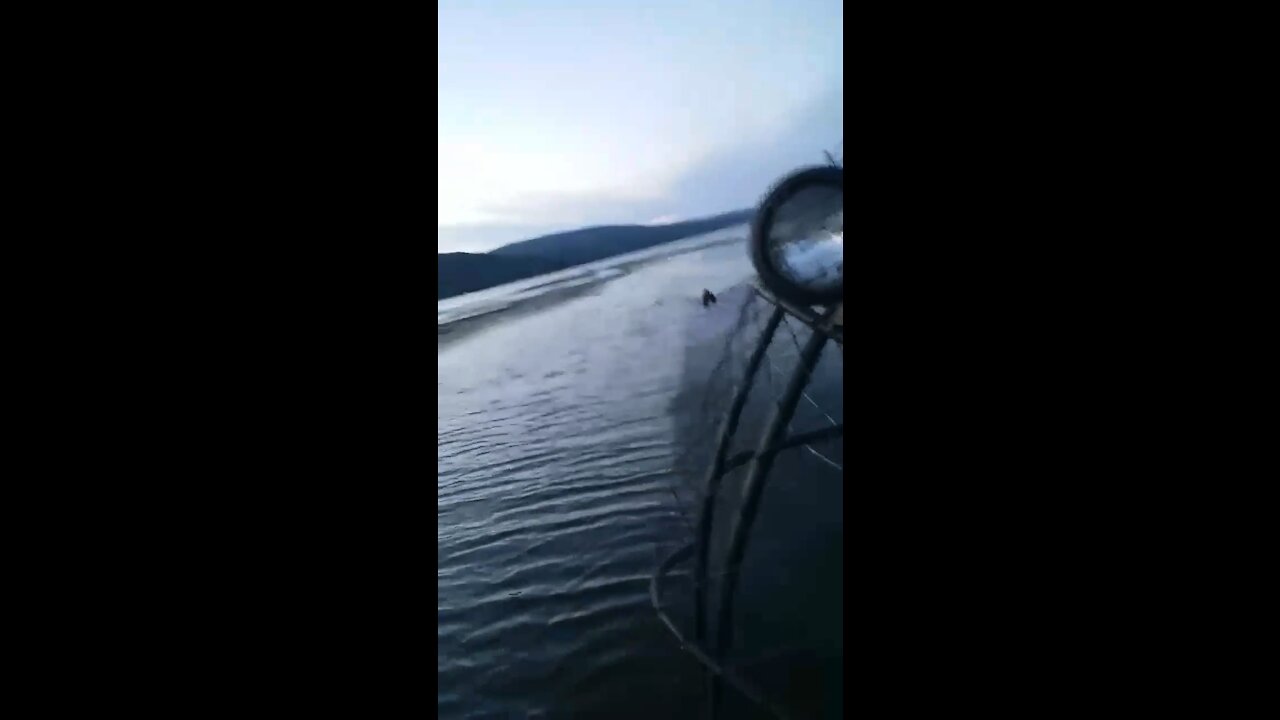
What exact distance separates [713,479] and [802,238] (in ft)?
1.83

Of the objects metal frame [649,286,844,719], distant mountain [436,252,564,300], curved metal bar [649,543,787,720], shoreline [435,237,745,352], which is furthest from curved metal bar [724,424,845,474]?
distant mountain [436,252,564,300]

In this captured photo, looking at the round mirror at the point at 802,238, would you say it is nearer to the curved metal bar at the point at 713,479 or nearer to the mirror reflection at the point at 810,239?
the mirror reflection at the point at 810,239

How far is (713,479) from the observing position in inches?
58.4

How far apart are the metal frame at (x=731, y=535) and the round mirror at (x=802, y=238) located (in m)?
0.09

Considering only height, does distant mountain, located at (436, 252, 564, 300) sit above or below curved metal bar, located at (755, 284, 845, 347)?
above

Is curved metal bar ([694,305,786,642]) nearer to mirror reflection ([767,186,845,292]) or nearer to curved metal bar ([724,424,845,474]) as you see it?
curved metal bar ([724,424,845,474])

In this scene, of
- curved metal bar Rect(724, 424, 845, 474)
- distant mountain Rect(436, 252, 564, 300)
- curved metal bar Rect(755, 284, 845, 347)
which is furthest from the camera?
curved metal bar Rect(724, 424, 845, 474)

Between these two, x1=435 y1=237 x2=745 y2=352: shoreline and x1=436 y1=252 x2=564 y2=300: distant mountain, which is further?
x1=435 y1=237 x2=745 y2=352: shoreline

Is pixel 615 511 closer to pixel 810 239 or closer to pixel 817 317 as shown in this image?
pixel 817 317

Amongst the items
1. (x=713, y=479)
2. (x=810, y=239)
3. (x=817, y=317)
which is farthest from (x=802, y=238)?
(x=713, y=479)

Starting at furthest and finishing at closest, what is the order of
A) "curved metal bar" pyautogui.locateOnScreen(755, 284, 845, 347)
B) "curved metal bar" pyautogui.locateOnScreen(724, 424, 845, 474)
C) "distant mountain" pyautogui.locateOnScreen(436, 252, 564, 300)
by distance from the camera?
"curved metal bar" pyautogui.locateOnScreen(724, 424, 845, 474), "curved metal bar" pyautogui.locateOnScreen(755, 284, 845, 347), "distant mountain" pyautogui.locateOnScreen(436, 252, 564, 300)

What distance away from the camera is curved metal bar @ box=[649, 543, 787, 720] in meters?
1.41

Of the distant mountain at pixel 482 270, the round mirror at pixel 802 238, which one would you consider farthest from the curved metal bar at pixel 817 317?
the distant mountain at pixel 482 270
